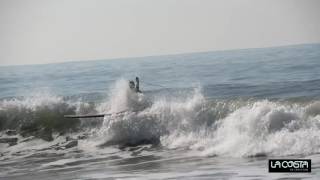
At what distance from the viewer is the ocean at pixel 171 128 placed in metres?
10.6

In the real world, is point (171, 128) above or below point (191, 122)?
below

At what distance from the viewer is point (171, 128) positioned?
12891 millimetres

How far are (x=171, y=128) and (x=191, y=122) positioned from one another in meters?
0.44

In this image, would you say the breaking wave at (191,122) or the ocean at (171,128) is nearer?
the ocean at (171,128)

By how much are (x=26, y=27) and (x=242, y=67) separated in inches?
314

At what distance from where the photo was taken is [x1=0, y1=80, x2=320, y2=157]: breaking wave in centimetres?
1109

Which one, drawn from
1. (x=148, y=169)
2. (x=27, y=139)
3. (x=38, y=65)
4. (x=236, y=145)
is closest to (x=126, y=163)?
(x=148, y=169)

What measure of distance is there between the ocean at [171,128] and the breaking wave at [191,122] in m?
0.02

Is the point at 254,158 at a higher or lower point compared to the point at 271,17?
lower

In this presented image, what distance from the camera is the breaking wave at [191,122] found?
11086mm

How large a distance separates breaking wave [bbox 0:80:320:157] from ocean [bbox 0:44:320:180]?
2 centimetres

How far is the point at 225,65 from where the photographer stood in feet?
78.1

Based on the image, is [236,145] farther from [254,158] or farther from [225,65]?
[225,65]

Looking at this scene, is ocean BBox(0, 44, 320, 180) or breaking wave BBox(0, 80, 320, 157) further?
breaking wave BBox(0, 80, 320, 157)
